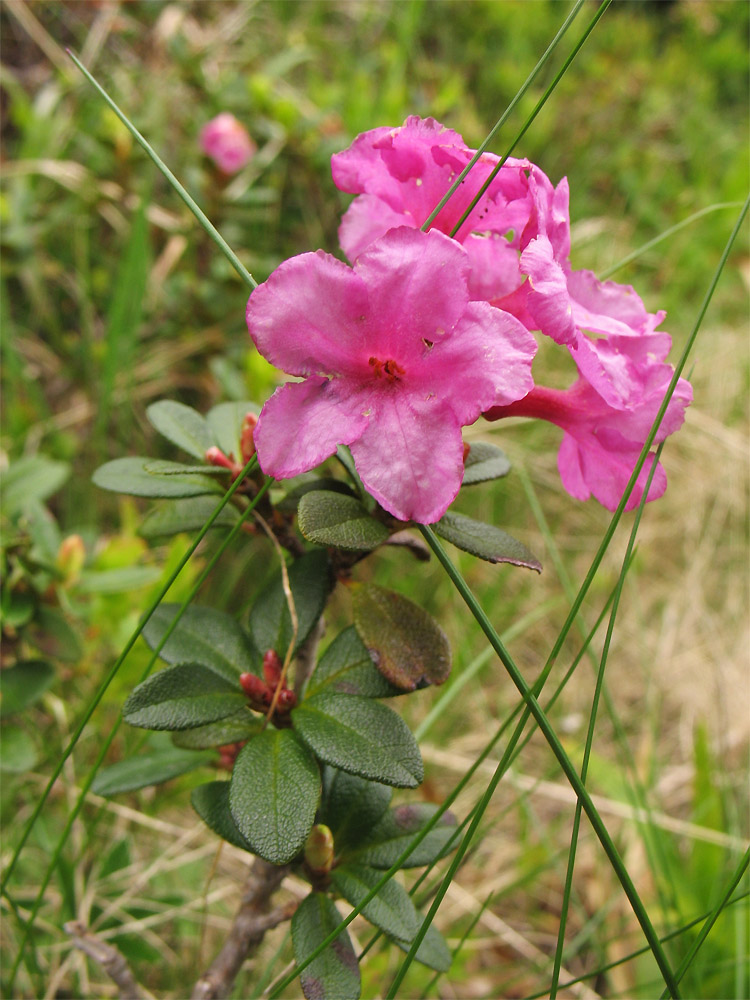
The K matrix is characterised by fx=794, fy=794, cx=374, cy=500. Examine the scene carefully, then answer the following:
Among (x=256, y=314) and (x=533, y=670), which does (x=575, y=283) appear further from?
(x=533, y=670)

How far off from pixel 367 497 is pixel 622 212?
7.82 ft

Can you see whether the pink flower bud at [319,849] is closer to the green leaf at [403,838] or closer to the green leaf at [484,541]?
the green leaf at [403,838]

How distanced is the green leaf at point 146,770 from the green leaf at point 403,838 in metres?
0.17

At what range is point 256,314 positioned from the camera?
533 mm

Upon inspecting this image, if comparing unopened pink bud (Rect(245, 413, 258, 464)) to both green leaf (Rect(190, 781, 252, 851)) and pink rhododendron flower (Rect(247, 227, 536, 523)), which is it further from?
green leaf (Rect(190, 781, 252, 851))

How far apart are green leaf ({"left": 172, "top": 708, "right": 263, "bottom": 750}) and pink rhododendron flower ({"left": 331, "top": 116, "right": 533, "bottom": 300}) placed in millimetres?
388

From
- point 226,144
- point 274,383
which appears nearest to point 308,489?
point 274,383

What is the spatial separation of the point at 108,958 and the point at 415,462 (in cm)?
52

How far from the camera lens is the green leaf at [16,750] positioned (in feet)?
2.80

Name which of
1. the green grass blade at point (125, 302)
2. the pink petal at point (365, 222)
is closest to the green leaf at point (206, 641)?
the pink petal at point (365, 222)

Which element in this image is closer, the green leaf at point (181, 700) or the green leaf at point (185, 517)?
the green leaf at point (181, 700)

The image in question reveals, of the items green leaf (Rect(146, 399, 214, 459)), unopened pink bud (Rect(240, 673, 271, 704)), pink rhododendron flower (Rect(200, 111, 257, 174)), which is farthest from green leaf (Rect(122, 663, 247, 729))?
pink rhododendron flower (Rect(200, 111, 257, 174))

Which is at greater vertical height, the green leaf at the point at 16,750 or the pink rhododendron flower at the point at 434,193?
the pink rhododendron flower at the point at 434,193

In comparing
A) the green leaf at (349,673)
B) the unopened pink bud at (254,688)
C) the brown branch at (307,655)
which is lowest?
the brown branch at (307,655)
